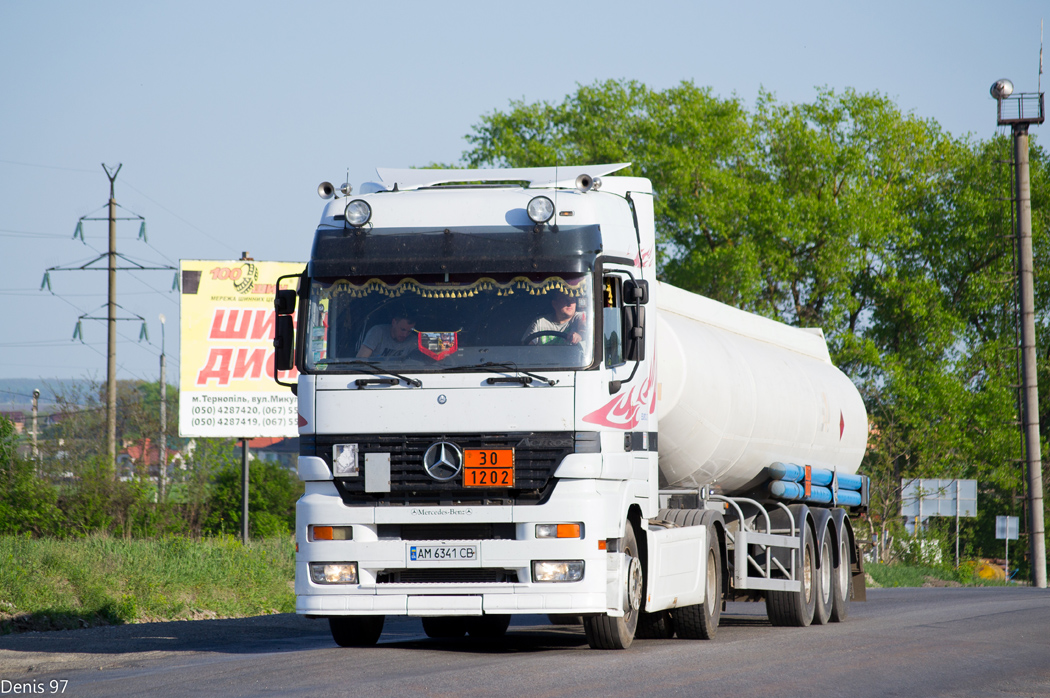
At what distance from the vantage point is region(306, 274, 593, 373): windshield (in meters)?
10.3

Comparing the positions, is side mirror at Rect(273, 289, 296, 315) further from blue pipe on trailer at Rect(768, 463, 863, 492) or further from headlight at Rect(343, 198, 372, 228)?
blue pipe on trailer at Rect(768, 463, 863, 492)

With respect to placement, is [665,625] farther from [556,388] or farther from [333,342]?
[333,342]

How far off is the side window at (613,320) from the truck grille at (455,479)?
2.49 feet

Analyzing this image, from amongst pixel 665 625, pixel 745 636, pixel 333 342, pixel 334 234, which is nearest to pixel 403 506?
pixel 333 342

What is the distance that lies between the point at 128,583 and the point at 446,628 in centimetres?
616

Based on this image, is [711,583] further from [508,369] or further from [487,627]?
[508,369]

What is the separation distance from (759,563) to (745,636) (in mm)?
1130

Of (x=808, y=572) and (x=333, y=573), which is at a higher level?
(x=333, y=573)

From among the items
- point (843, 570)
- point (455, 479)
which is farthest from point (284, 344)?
Answer: point (843, 570)

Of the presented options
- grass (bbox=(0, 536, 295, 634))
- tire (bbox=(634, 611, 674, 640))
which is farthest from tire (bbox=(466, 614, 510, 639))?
grass (bbox=(0, 536, 295, 634))

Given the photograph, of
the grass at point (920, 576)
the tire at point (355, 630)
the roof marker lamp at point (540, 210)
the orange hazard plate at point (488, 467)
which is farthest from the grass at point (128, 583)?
the grass at point (920, 576)

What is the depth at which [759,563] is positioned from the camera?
1447 centimetres

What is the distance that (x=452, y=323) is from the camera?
10.4 meters

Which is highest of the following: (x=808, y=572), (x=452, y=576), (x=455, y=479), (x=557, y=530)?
(x=455, y=479)
